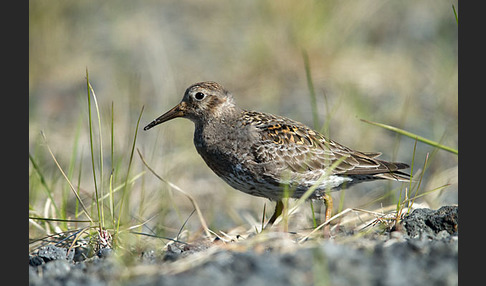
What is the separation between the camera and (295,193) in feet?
20.2

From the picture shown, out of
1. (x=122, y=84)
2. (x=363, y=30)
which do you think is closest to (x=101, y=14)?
(x=122, y=84)

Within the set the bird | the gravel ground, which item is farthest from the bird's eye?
the gravel ground

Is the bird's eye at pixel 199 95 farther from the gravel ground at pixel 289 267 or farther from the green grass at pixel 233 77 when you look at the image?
the gravel ground at pixel 289 267

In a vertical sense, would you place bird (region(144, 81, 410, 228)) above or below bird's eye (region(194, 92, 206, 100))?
below

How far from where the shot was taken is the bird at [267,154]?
6.02 meters

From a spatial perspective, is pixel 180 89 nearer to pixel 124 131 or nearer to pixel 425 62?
pixel 124 131

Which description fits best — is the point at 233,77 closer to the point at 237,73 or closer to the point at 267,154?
the point at 237,73

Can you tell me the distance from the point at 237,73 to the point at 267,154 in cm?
521

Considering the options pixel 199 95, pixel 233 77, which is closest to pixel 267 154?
pixel 199 95

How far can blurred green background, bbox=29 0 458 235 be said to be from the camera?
9156mm

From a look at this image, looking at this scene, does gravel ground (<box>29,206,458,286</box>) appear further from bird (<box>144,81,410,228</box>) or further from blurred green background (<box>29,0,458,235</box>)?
blurred green background (<box>29,0,458,235</box>)

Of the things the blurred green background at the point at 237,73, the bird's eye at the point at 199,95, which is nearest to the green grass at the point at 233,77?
the blurred green background at the point at 237,73

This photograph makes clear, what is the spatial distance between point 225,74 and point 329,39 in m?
1.82

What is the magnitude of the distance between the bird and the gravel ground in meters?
1.58
